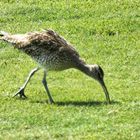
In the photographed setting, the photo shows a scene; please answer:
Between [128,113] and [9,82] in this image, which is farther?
[9,82]

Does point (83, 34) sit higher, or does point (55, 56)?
point (55, 56)

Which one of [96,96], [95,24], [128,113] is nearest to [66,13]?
[95,24]

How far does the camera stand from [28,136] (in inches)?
424

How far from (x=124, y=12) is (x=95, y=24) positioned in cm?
146

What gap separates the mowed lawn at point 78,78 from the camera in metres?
11.2

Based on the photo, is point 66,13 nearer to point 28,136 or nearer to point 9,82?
point 9,82

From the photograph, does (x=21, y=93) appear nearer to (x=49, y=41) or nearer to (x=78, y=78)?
(x=49, y=41)

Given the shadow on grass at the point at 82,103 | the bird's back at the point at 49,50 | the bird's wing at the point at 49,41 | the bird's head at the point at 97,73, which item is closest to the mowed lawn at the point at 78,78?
the shadow on grass at the point at 82,103

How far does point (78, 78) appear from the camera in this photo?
14.6 meters

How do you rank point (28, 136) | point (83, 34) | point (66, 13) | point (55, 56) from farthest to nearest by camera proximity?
1. point (66, 13)
2. point (83, 34)
3. point (55, 56)
4. point (28, 136)

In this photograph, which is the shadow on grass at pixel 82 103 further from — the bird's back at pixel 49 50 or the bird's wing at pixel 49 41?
the bird's wing at pixel 49 41

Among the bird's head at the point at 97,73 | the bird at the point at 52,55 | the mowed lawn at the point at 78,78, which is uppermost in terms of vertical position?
the bird at the point at 52,55

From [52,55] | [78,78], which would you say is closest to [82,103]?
[52,55]

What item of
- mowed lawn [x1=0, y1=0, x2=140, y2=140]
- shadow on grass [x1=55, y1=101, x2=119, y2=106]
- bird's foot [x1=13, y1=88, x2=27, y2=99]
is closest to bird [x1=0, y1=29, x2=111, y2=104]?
bird's foot [x1=13, y1=88, x2=27, y2=99]
